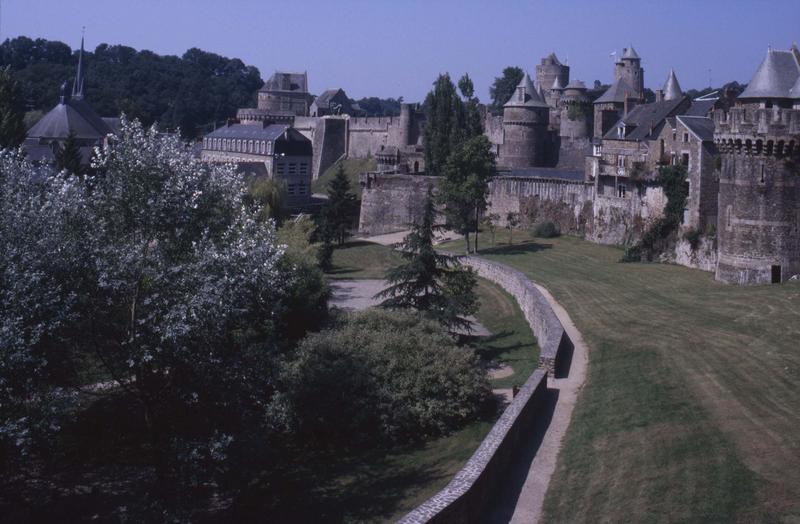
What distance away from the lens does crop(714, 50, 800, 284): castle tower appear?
97.6 feet

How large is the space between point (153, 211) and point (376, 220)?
4724cm

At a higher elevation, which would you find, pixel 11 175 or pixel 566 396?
pixel 11 175

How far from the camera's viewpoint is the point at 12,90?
55156mm

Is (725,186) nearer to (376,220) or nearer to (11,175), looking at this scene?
(11,175)

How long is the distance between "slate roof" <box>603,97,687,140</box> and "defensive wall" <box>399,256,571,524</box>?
71.2 feet

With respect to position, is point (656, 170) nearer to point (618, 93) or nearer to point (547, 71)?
point (618, 93)

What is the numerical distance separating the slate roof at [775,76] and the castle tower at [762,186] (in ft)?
0.13

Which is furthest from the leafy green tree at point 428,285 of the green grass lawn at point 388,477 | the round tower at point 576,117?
the round tower at point 576,117

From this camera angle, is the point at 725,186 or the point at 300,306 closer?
the point at 300,306

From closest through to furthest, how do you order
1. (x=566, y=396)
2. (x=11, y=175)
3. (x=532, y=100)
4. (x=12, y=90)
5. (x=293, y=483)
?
(x=11, y=175), (x=293, y=483), (x=566, y=396), (x=12, y=90), (x=532, y=100)

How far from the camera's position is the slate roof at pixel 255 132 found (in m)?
65.6

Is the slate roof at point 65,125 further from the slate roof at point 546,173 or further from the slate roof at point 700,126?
the slate roof at point 700,126

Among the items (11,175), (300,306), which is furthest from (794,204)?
(11,175)

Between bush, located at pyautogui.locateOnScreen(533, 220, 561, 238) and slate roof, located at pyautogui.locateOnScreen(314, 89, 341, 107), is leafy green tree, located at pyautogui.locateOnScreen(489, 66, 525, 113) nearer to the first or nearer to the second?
slate roof, located at pyautogui.locateOnScreen(314, 89, 341, 107)
